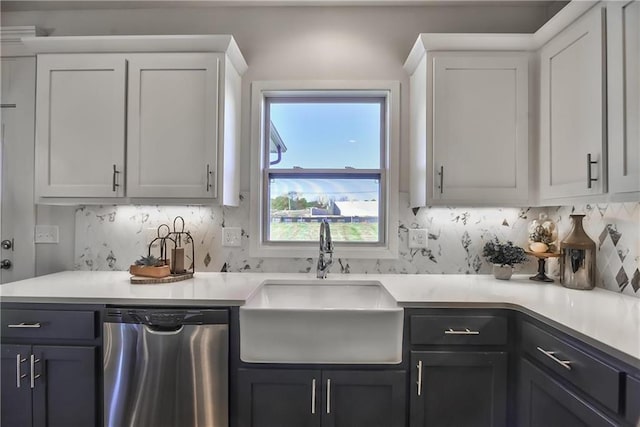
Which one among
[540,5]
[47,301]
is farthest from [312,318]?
[540,5]

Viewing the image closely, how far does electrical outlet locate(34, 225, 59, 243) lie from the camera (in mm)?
2094

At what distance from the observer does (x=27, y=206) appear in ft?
6.78

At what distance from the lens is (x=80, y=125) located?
1795 millimetres

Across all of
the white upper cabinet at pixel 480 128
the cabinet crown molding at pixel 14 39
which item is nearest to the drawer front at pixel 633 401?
the white upper cabinet at pixel 480 128

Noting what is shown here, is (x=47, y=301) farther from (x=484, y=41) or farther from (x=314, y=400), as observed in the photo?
(x=484, y=41)

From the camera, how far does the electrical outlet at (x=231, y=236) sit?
6.81ft

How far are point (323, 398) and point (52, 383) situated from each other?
48.1 inches

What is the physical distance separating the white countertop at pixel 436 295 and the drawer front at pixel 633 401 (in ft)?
0.21

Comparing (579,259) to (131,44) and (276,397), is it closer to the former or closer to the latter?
(276,397)

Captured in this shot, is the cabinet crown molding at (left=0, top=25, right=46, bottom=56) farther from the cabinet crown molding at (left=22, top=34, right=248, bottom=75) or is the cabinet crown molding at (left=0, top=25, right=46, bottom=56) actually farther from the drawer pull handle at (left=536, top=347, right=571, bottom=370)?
the drawer pull handle at (left=536, top=347, right=571, bottom=370)

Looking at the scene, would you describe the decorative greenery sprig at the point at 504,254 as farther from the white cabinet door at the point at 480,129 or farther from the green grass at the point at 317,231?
the green grass at the point at 317,231

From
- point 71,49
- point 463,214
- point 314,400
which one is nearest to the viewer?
point 314,400

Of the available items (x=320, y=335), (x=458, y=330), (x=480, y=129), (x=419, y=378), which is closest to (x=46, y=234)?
(x=320, y=335)

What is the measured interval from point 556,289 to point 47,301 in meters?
2.47
